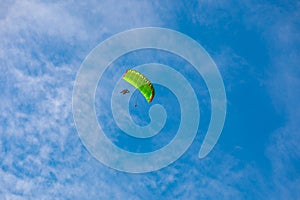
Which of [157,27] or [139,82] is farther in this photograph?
[157,27]

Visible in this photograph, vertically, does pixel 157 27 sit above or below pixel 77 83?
above

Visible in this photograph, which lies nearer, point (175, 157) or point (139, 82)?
point (139, 82)

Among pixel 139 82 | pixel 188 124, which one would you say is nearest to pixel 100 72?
pixel 139 82

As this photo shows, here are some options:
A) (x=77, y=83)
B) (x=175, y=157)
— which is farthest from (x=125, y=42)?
(x=175, y=157)

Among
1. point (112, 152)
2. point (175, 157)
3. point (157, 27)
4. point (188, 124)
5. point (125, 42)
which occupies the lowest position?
point (112, 152)

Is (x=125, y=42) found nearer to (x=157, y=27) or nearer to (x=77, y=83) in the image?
(x=157, y=27)

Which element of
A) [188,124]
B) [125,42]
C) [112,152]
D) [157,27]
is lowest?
[112,152]

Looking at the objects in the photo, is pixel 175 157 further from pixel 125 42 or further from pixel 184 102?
pixel 125 42

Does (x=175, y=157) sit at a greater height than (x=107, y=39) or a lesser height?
lesser
